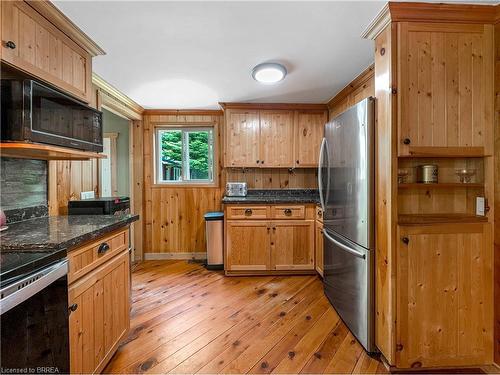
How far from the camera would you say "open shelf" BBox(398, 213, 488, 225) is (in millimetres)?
1628

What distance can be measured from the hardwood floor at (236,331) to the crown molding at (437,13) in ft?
7.30

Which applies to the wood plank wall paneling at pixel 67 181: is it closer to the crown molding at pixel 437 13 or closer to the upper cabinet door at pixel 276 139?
the upper cabinet door at pixel 276 139

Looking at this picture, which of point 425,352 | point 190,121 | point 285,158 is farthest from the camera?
point 190,121

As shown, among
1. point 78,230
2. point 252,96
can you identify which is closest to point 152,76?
point 252,96

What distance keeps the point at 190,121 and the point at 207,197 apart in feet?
3.88

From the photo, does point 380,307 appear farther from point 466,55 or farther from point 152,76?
point 152,76

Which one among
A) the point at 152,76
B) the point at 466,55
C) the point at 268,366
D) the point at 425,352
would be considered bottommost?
the point at 268,366

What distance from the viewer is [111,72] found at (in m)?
2.49

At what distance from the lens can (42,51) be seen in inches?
60.7

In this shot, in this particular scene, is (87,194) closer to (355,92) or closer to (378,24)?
(378,24)

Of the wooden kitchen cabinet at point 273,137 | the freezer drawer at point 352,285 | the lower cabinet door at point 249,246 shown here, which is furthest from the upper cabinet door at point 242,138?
the freezer drawer at point 352,285

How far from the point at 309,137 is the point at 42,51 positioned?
2.94 metres

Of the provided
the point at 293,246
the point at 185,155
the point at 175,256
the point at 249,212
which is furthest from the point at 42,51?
the point at 175,256

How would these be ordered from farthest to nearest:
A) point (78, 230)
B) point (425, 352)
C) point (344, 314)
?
1. point (344, 314)
2. point (425, 352)
3. point (78, 230)
